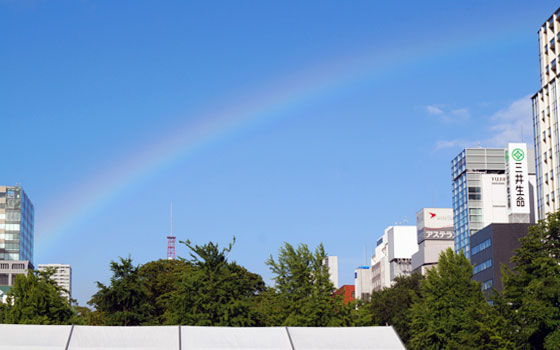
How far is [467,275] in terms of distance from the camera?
200 feet

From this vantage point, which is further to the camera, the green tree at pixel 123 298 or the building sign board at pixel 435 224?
the building sign board at pixel 435 224

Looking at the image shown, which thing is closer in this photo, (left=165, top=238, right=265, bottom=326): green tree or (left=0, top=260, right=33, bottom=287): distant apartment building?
(left=165, top=238, right=265, bottom=326): green tree

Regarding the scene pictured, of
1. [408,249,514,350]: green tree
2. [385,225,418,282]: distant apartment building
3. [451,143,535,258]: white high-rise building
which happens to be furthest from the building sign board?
[408,249,514,350]: green tree

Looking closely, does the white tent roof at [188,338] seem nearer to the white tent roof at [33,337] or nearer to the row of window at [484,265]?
the white tent roof at [33,337]

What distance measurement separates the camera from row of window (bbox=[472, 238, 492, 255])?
125m

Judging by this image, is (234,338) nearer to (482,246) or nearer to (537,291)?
(537,291)

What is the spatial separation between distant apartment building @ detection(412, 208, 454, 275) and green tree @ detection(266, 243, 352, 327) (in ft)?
426

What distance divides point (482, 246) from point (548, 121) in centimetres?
2988

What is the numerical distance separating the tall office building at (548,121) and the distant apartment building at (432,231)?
66.6 meters

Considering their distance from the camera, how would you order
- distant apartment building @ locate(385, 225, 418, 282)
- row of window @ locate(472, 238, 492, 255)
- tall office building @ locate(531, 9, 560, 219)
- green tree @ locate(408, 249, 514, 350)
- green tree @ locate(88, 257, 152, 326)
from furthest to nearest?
1. distant apartment building @ locate(385, 225, 418, 282)
2. row of window @ locate(472, 238, 492, 255)
3. tall office building @ locate(531, 9, 560, 219)
4. green tree @ locate(408, 249, 514, 350)
5. green tree @ locate(88, 257, 152, 326)

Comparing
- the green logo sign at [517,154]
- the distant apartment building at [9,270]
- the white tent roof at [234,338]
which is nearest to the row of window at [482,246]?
the green logo sign at [517,154]

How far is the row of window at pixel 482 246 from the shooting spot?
12541cm

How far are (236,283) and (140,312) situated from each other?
893 cm

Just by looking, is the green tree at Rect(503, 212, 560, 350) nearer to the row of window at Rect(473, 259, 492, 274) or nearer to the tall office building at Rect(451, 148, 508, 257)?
the row of window at Rect(473, 259, 492, 274)
